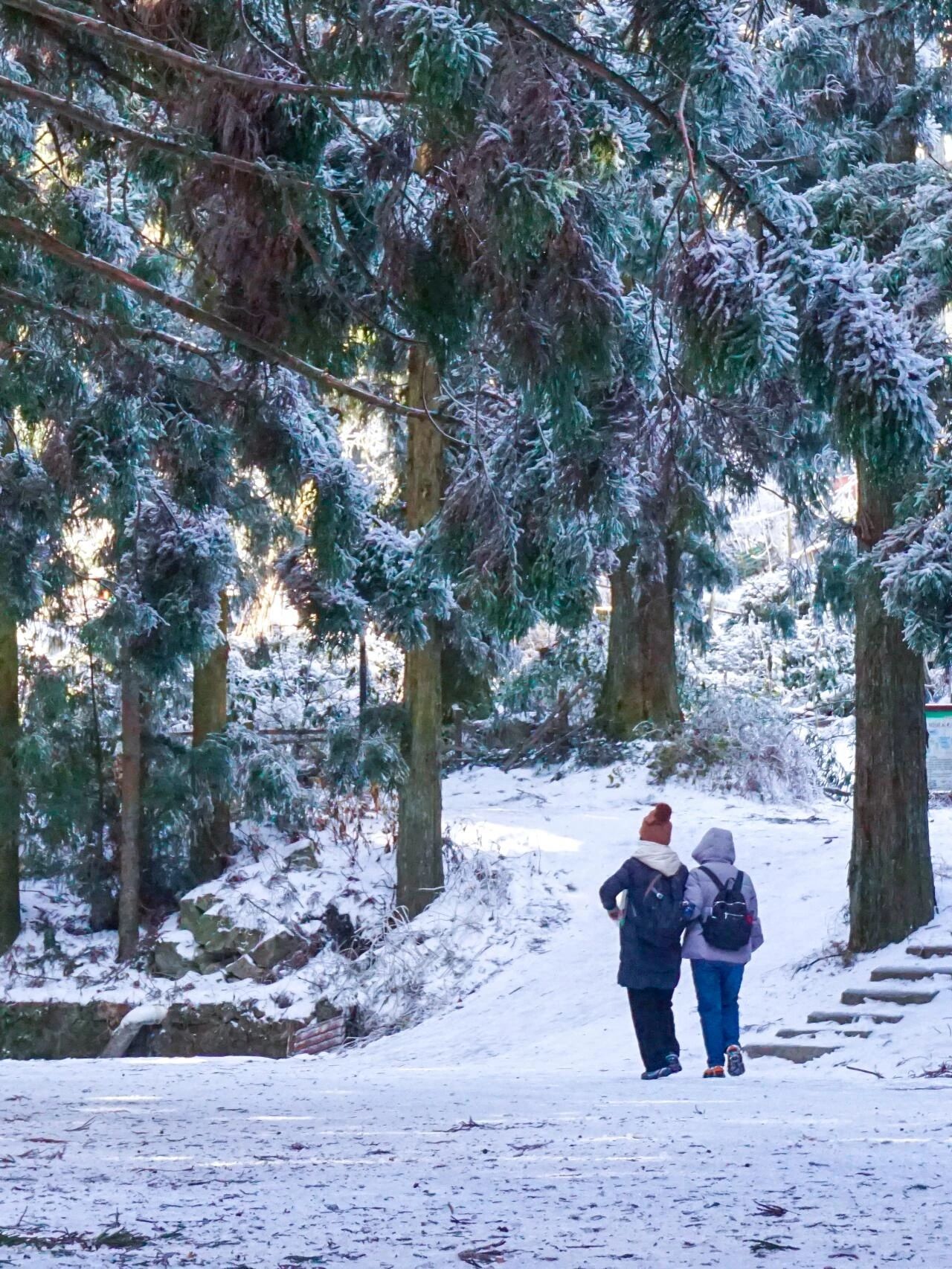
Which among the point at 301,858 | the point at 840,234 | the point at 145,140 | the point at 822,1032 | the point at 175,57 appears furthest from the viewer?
the point at 301,858

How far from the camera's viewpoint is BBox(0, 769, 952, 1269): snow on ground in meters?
3.85

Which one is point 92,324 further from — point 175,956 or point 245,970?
point 175,956

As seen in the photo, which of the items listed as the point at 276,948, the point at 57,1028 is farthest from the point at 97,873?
the point at 276,948

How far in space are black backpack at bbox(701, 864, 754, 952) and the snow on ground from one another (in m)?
0.79

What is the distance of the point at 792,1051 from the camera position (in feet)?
31.9

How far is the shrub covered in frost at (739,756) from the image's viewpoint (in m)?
18.3

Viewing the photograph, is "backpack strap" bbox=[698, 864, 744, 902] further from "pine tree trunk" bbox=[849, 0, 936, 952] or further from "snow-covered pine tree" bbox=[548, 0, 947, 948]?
"pine tree trunk" bbox=[849, 0, 936, 952]

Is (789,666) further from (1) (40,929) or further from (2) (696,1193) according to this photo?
(2) (696,1193)

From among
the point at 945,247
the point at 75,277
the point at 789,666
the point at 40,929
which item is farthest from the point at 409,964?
the point at 789,666

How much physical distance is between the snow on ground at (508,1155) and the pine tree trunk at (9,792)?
6.08 metres

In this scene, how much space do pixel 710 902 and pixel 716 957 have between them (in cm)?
31

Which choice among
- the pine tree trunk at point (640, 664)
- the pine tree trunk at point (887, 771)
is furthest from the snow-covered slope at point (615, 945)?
the pine tree trunk at point (640, 664)

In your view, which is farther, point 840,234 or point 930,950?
point 930,950

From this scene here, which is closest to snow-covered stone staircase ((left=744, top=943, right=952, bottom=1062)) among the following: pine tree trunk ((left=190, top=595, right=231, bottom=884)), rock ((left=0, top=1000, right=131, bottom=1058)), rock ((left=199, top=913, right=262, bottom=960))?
rock ((left=199, top=913, right=262, bottom=960))
